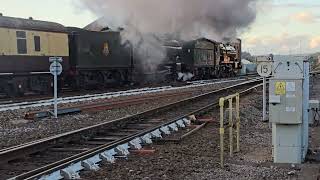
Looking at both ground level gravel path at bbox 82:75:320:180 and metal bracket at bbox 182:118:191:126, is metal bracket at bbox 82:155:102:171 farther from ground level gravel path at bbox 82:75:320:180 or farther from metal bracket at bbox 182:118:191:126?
metal bracket at bbox 182:118:191:126

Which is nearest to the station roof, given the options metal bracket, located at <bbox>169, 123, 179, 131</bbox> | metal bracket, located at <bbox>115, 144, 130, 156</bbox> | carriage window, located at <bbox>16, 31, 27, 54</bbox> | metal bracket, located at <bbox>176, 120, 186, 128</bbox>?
carriage window, located at <bbox>16, 31, 27, 54</bbox>

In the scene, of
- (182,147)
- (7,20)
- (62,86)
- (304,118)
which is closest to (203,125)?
(182,147)

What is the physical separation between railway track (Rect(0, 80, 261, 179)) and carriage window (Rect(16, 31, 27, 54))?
Answer: 27.9 feet

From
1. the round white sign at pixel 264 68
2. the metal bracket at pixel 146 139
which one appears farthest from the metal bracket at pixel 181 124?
the round white sign at pixel 264 68

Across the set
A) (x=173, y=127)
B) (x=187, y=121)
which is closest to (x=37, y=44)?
(x=187, y=121)

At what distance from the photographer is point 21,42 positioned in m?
20.1

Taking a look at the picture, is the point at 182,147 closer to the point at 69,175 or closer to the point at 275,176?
the point at 275,176

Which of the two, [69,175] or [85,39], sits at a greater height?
[85,39]

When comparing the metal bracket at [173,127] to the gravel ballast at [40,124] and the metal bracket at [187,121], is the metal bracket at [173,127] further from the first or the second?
the gravel ballast at [40,124]

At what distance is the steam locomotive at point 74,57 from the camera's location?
1986 centimetres

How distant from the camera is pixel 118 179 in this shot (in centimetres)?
711

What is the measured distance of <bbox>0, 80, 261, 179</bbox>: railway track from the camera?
717 cm

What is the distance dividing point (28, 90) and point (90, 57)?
4344mm

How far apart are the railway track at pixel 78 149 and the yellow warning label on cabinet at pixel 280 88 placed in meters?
2.63
